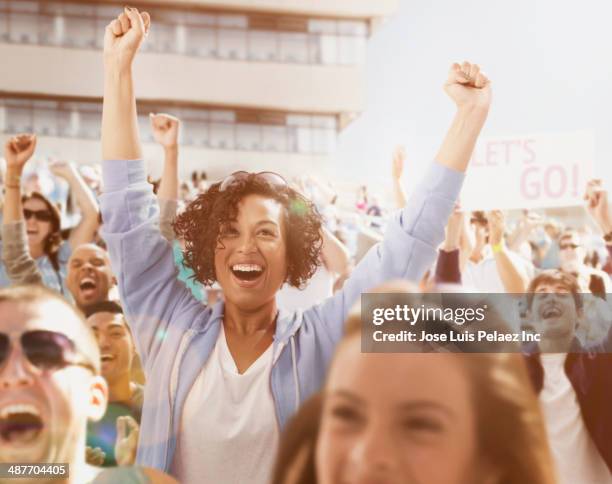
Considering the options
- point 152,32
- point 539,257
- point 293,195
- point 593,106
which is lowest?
point 539,257

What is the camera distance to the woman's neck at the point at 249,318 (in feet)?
6.44

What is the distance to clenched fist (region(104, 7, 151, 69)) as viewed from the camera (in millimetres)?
1987

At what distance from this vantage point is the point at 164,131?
2.12 meters

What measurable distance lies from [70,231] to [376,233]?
2.66 ft

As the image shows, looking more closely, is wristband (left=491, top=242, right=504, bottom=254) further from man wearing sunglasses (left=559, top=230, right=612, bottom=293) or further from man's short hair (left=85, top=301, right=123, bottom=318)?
man's short hair (left=85, top=301, right=123, bottom=318)

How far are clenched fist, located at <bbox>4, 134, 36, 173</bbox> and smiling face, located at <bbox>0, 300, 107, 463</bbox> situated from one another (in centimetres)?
39

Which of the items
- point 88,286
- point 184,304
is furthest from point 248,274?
point 88,286

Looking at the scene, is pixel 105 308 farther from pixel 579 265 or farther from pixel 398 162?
pixel 579 265

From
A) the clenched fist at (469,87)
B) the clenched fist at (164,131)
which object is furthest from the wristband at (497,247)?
the clenched fist at (164,131)

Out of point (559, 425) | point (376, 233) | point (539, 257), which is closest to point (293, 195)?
point (376, 233)

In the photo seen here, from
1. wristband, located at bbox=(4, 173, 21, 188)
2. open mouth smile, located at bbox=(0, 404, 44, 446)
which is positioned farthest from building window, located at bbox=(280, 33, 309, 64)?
open mouth smile, located at bbox=(0, 404, 44, 446)

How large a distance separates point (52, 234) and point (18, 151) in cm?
27

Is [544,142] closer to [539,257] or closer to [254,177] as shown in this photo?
[539,257]

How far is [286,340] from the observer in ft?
6.36
